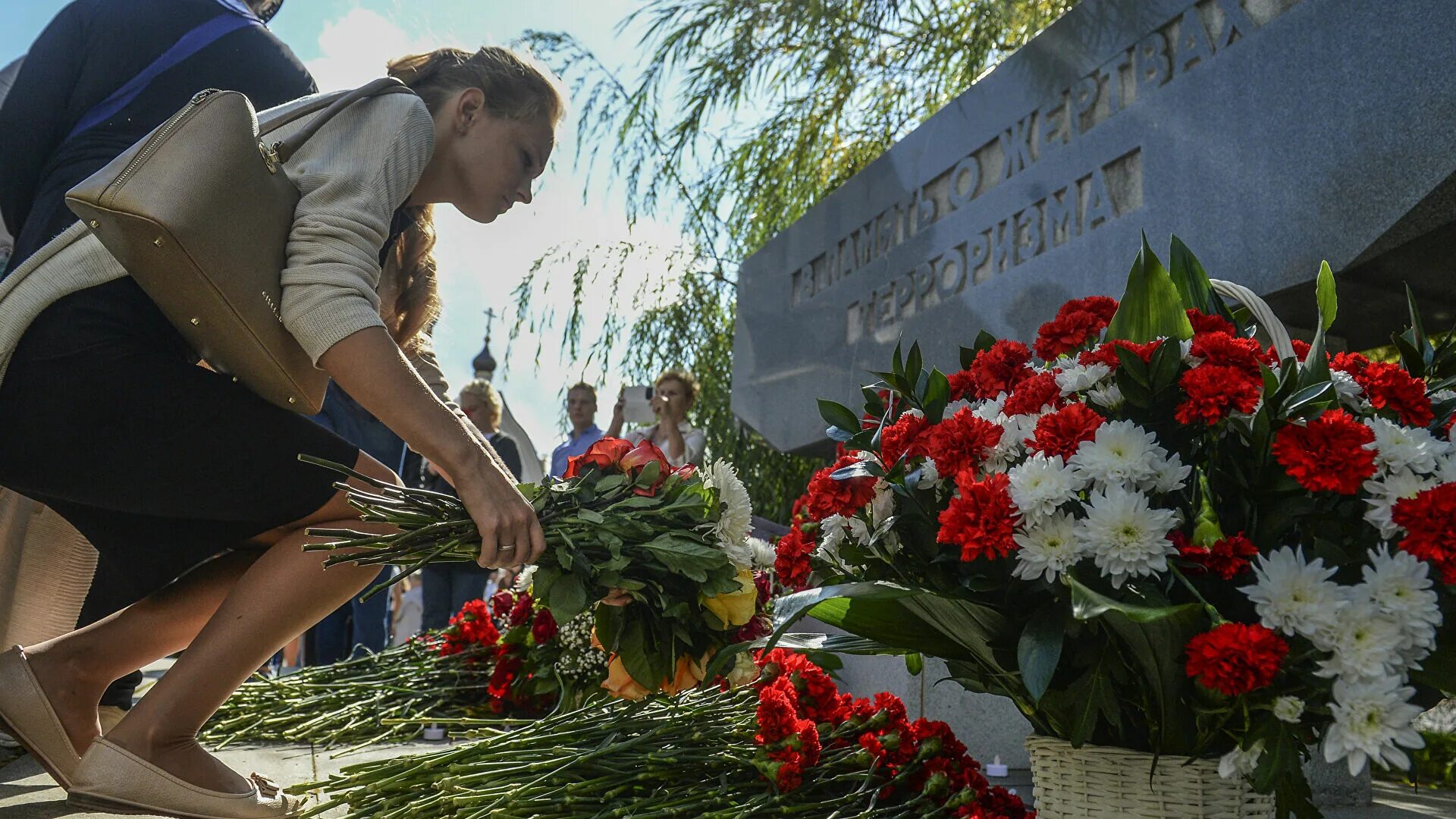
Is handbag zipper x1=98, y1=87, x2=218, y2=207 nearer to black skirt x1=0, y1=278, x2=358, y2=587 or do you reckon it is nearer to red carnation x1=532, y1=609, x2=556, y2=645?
black skirt x1=0, y1=278, x2=358, y2=587

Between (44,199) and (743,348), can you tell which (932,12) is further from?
(44,199)

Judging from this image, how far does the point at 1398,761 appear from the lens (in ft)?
3.35

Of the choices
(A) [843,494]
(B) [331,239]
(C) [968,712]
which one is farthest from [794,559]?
(C) [968,712]

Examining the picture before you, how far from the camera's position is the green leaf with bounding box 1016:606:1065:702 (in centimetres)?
118

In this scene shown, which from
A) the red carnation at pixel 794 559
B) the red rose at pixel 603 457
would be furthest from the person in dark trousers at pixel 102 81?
the red carnation at pixel 794 559

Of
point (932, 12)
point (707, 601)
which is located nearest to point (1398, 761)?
point (707, 601)

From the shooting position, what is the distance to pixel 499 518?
1.64 meters

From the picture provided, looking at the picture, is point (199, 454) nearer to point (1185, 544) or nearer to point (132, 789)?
point (132, 789)

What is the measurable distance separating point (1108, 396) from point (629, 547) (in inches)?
30.3

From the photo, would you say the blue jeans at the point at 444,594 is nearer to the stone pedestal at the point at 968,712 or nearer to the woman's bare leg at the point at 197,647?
the stone pedestal at the point at 968,712

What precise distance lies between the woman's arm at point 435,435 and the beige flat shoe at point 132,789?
1.87 ft

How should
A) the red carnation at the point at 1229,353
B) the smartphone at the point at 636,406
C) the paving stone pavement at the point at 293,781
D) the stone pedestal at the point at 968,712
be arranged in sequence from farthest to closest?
the smartphone at the point at 636,406 < the stone pedestal at the point at 968,712 < the paving stone pavement at the point at 293,781 < the red carnation at the point at 1229,353

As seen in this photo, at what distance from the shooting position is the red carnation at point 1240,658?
109 cm

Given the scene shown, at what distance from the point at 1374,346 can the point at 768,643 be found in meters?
2.33
